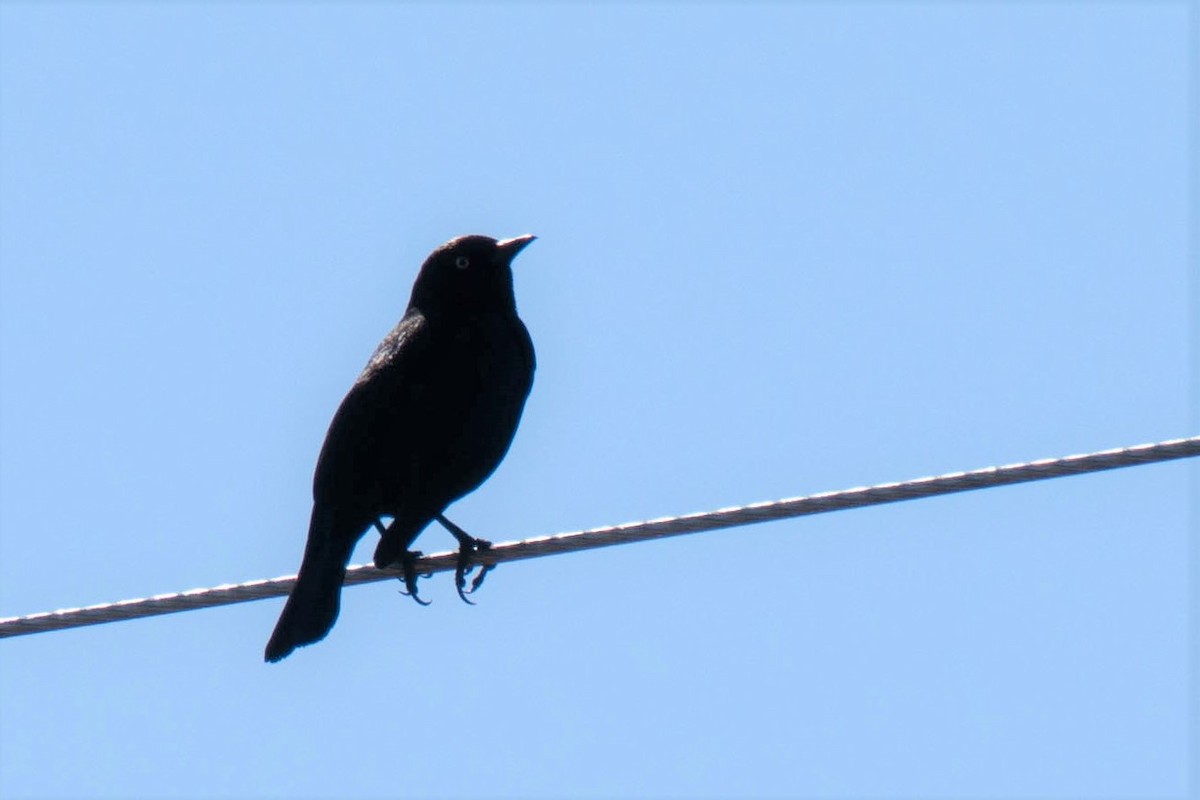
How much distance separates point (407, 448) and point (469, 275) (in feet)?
4.64

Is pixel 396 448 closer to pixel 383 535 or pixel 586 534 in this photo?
pixel 383 535

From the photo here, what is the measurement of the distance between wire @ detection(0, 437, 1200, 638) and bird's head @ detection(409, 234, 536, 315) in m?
2.57

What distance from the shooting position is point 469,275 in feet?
32.0

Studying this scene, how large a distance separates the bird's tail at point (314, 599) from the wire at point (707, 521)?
121 centimetres

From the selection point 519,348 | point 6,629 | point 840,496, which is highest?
point 519,348

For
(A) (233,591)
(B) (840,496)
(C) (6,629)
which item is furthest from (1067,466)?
(C) (6,629)

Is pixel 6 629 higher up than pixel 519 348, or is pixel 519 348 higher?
pixel 519 348

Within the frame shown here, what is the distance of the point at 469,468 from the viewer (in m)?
8.75

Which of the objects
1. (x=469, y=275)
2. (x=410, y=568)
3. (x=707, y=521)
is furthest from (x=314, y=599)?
(x=707, y=521)

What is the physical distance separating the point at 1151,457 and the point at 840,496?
0.90 metres

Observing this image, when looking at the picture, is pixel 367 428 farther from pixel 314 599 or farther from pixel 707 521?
pixel 707 521

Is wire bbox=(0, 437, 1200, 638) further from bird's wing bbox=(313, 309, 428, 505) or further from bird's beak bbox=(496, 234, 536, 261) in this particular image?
bird's beak bbox=(496, 234, 536, 261)

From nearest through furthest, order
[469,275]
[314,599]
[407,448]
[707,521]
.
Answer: [707,521] < [314,599] < [407,448] < [469,275]

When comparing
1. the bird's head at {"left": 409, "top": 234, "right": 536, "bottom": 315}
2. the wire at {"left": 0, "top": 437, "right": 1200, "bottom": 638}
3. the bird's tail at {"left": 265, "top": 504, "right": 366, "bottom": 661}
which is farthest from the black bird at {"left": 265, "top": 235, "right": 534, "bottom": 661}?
the wire at {"left": 0, "top": 437, "right": 1200, "bottom": 638}
